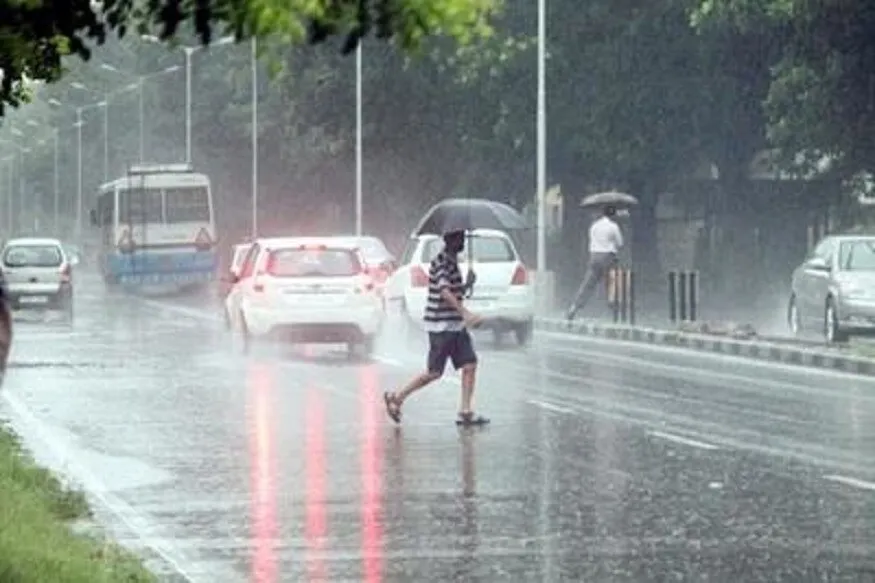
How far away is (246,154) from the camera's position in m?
90.8

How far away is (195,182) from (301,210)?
13079 millimetres

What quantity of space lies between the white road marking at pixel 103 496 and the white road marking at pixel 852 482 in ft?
15.7

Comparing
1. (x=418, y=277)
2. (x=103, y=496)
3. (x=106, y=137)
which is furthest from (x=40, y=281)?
(x=106, y=137)

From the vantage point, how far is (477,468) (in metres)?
18.5

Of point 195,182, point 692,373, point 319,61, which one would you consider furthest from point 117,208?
point 692,373

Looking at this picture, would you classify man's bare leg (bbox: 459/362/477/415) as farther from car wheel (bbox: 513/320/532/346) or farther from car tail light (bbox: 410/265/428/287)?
car wheel (bbox: 513/320/532/346)

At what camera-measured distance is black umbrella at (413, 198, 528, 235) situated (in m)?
25.4

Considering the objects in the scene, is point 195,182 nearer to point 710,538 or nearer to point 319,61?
point 319,61

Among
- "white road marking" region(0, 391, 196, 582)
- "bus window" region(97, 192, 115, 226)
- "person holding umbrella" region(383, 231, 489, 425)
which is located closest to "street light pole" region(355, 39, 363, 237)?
"bus window" region(97, 192, 115, 226)

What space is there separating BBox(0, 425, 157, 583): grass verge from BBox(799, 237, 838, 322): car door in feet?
74.2

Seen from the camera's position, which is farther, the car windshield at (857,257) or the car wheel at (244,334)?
the car windshield at (857,257)

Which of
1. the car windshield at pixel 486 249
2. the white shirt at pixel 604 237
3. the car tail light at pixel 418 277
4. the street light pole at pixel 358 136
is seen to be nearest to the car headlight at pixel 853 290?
the car windshield at pixel 486 249

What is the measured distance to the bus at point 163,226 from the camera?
233 feet

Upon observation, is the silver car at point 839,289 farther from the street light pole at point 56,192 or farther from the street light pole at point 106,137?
the street light pole at point 56,192
